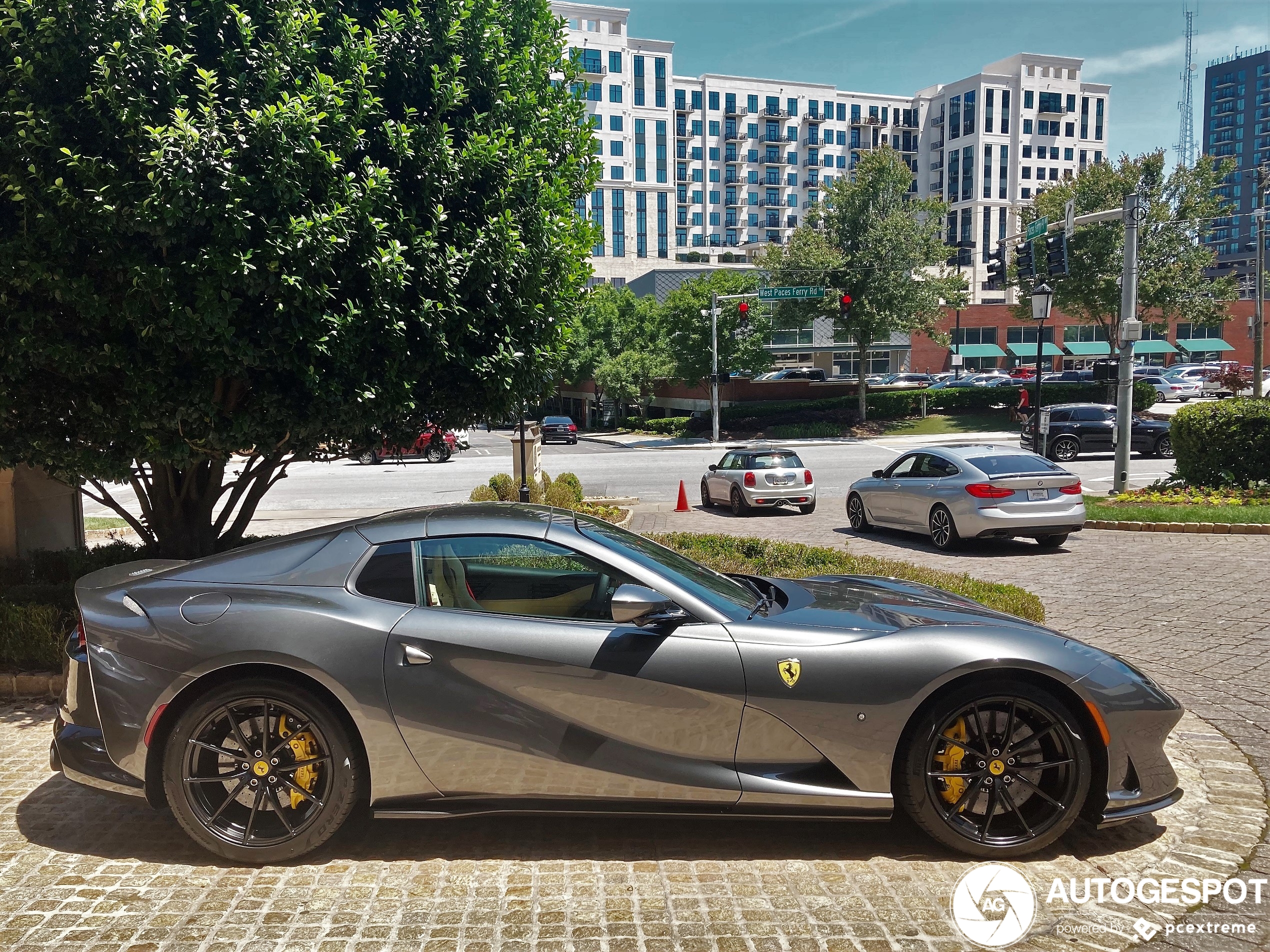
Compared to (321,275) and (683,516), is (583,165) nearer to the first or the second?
(321,275)

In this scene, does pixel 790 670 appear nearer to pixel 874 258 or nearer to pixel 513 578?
pixel 513 578

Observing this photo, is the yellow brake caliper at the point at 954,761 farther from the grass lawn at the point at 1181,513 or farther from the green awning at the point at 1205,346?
the green awning at the point at 1205,346

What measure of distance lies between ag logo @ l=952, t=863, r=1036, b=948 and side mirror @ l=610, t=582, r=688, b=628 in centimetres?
157

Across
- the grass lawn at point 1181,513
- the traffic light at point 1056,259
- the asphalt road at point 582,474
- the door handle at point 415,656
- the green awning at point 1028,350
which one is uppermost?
the green awning at point 1028,350

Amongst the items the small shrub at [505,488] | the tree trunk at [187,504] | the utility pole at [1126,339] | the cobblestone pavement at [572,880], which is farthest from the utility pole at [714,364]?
the cobblestone pavement at [572,880]

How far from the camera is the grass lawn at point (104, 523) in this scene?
56.2ft

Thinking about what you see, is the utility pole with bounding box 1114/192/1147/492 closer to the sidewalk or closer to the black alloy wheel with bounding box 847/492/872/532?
the black alloy wheel with bounding box 847/492/872/532

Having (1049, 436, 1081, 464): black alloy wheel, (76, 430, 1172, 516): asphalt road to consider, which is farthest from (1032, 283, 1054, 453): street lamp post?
(1049, 436, 1081, 464): black alloy wheel

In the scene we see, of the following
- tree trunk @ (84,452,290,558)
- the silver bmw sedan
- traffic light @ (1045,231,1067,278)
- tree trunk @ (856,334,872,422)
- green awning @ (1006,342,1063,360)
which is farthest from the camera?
green awning @ (1006,342,1063,360)

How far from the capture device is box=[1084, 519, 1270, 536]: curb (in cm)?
1267

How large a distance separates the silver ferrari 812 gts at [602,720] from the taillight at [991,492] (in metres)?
8.45

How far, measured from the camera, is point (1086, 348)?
72062mm

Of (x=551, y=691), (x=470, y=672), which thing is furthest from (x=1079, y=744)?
(x=470, y=672)

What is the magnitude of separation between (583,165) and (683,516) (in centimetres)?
966
